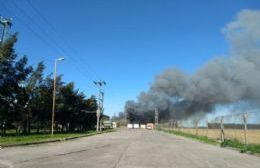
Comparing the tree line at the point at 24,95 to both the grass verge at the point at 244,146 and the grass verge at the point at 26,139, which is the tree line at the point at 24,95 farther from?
the grass verge at the point at 244,146

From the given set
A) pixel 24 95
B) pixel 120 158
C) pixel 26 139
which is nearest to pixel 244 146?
pixel 120 158

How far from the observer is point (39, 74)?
2453 inches

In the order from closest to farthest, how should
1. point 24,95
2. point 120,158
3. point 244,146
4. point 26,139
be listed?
1. point 120,158
2. point 244,146
3. point 26,139
4. point 24,95

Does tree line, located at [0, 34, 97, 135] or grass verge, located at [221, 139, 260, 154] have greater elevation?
tree line, located at [0, 34, 97, 135]

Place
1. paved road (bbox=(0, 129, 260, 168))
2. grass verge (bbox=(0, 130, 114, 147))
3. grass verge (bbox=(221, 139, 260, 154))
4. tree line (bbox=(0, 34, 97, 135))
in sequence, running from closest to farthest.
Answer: paved road (bbox=(0, 129, 260, 168))
grass verge (bbox=(221, 139, 260, 154))
grass verge (bbox=(0, 130, 114, 147))
tree line (bbox=(0, 34, 97, 135))

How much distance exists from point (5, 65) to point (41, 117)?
14.3 metres

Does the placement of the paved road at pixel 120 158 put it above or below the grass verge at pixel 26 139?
below

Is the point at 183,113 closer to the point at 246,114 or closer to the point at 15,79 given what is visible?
the point at 15,79

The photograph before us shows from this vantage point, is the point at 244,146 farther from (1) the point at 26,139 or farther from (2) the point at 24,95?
(2) the point at 24,95

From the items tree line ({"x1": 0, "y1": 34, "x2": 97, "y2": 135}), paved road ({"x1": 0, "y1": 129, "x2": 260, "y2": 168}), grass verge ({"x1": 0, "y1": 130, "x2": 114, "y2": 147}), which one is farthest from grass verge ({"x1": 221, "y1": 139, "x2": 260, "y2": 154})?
tree line ({"x1": 0, "y1": 34, "x2": 97, "y2": 135})

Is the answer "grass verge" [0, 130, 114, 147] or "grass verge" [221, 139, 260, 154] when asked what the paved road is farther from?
"grass verge" [0, 130, 114, 147]

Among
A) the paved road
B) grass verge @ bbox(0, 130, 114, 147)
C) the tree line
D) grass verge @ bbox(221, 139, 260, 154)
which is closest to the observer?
the paved road

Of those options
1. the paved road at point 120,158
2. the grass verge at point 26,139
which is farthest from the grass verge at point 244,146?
the grass verge at point 26,139

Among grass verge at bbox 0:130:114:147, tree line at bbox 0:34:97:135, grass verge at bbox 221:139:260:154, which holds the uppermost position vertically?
tree line at bbox 0:34:97:135
